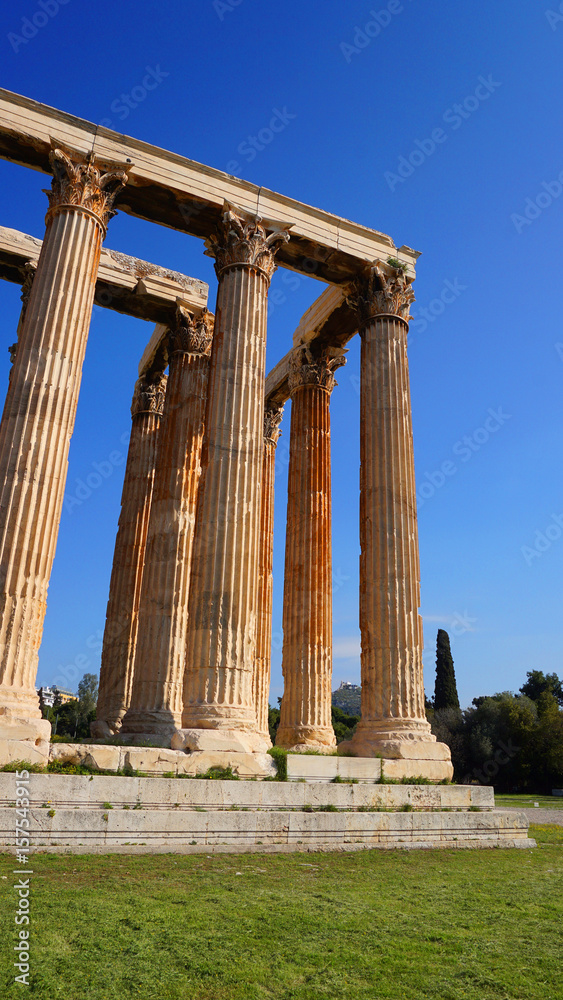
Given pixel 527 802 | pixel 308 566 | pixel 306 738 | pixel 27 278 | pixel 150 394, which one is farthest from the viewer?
pixel 527 802

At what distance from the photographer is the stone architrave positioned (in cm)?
1799

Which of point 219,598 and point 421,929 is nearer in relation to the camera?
point 421,929

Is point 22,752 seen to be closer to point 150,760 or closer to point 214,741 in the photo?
point 150,760

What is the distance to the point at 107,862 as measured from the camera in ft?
33.5

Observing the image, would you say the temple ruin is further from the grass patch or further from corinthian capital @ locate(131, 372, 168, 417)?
the grass patch

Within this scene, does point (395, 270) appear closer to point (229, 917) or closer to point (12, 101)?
point (12, 101)

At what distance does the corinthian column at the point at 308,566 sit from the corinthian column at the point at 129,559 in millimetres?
5393

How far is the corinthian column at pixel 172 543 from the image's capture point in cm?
2031

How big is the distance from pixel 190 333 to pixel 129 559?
28.1 feet

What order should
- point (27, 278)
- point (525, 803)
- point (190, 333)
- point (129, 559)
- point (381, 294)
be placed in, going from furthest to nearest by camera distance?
point (525, 803), point (129, 559), point (190, 333), point (27, 278), point (381, 294)

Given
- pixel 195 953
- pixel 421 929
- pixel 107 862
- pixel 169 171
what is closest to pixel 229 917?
pixel 195 953

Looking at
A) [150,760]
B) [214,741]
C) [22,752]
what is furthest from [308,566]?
[22,752]

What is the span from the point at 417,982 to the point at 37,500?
12.2 metres

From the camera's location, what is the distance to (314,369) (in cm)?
2605
